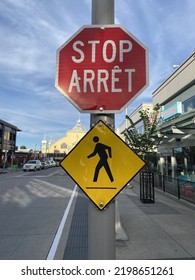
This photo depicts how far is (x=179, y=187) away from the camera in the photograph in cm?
1139

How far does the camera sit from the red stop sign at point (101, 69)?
2.06 metres

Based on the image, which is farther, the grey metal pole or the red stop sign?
the red stop sign

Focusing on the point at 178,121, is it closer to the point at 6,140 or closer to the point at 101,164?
the point at 101,164

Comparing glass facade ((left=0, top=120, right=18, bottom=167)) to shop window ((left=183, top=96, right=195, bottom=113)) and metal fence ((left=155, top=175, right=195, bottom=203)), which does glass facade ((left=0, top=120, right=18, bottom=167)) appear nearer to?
shop window ((left=183, top=96, right=195, bottom=113))

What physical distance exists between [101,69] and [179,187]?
10.4 m

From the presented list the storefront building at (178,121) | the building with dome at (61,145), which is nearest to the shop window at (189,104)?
the storefront building at (178,121)

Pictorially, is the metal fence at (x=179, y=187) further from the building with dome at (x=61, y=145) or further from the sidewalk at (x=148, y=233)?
the building with dome at (x=61, y=145)

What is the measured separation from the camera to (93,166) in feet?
6.26

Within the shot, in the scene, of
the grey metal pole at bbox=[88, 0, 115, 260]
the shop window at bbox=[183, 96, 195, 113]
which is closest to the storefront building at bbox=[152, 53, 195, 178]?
the shop window at bbox=[183, 96, 195, 113]

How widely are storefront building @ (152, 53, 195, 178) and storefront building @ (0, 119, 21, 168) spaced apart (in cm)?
3759

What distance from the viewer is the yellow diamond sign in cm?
190

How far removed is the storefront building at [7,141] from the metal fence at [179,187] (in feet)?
133
